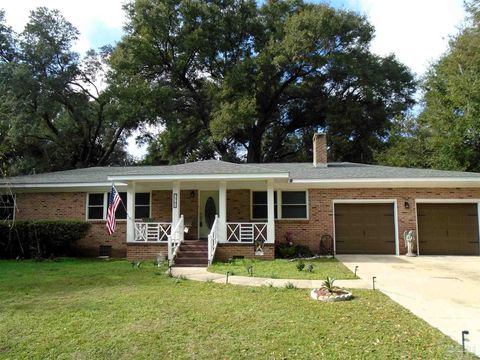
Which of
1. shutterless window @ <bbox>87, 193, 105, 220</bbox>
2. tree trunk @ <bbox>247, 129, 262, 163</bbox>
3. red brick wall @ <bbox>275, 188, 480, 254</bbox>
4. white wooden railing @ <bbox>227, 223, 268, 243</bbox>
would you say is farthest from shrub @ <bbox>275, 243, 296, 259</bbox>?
tree trunk @ <bbox>247, 129, 262, 163</bbox>

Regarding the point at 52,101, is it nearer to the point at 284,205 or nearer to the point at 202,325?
the point at 284,205

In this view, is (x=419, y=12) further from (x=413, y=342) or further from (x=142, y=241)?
(x=413, y=342)

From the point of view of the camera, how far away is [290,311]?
20.6 feet

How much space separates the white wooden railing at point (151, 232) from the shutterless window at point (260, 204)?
11.4ft

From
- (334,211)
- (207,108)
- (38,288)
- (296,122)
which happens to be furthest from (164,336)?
(296,122)

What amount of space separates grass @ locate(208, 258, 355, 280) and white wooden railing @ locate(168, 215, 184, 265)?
131 cm

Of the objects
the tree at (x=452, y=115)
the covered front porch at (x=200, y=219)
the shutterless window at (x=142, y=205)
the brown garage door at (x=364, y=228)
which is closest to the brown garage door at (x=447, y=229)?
the brown garage door at (x=364, y=228)

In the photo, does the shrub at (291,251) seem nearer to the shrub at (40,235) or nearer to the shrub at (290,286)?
the shrub at (290,286)

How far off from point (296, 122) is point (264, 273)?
77.8 ft

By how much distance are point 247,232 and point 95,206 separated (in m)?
6.55

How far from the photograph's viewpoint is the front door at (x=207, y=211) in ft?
49.4

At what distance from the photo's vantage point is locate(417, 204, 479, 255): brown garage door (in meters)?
14.5

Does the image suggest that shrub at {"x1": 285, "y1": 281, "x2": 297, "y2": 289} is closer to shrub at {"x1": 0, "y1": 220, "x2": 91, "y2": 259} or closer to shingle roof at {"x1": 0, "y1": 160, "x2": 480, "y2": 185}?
shingle roof at {"x1": 0, "y1": 160, "x2": 480, "y2": 185}

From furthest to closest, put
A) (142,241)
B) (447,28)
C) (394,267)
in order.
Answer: (447,28) < (142,241) < (394,267)
